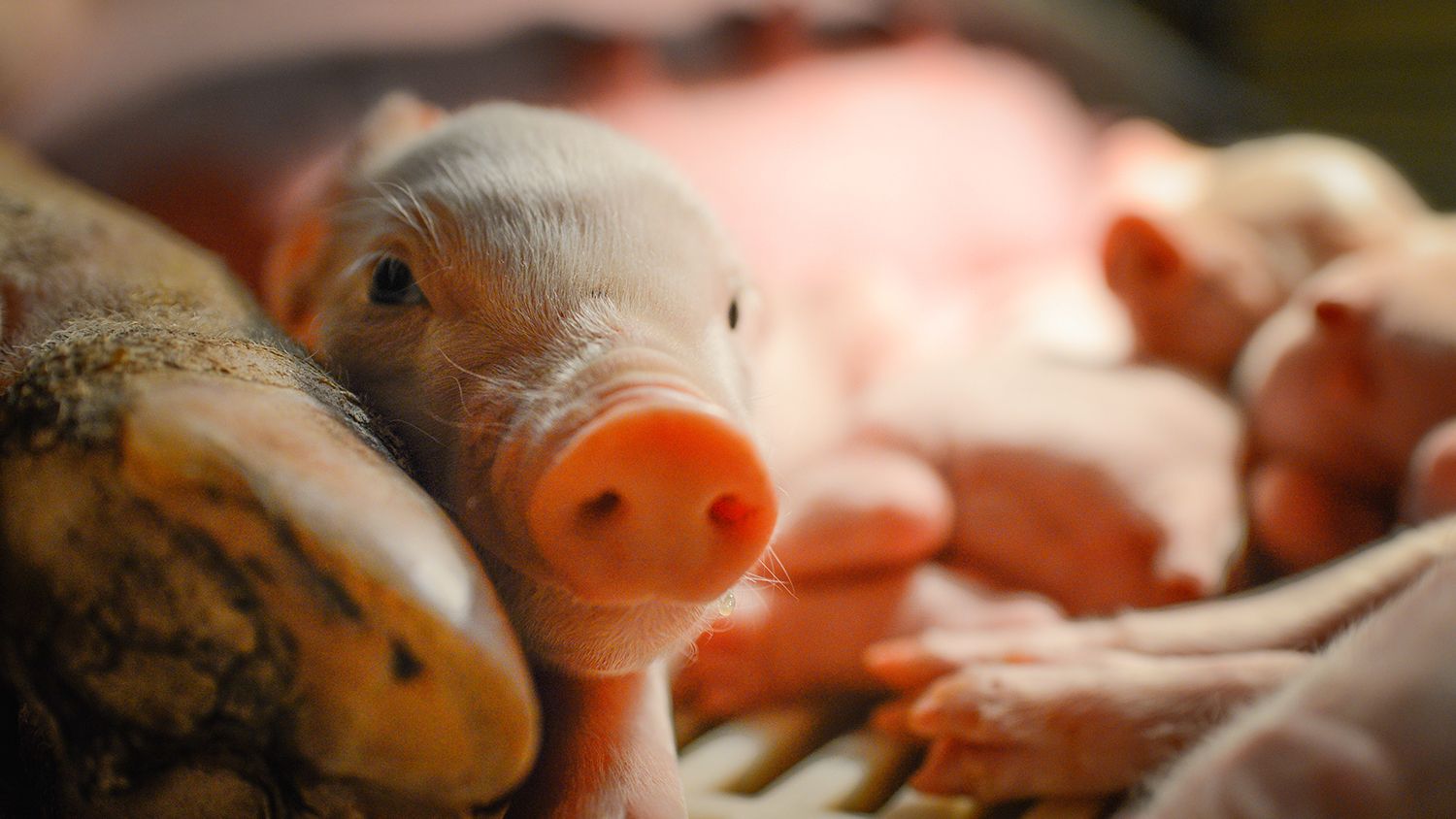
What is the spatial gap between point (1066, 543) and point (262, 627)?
0.99m

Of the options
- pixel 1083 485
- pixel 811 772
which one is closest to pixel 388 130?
pixel 811 772

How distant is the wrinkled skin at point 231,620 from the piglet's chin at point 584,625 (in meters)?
0.11

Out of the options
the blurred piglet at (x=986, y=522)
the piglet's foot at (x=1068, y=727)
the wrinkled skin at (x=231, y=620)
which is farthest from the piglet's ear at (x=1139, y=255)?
the wrinkled skin at (x=231, y=620)

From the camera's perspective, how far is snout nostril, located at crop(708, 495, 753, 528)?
0.63 meters

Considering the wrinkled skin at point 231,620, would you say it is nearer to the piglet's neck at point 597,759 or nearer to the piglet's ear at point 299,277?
the piglet's neck at point 597,759

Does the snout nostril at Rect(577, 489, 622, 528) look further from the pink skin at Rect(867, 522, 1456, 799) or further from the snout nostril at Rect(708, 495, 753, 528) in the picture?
the pink skin at Rect(867, 522, 1456, 799)

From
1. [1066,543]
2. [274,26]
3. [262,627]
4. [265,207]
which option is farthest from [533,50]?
[262,627]

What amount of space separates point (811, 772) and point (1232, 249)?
3.28 feet

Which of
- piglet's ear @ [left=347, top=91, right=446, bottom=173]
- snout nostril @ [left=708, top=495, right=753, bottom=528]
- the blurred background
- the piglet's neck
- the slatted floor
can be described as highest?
snout nostril @ [left=708, top=495, right=753, bottom=528]

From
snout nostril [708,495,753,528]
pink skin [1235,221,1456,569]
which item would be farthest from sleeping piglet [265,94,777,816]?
pink skin [1235,221,1456,569]

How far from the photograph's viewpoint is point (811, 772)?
1.03 meters

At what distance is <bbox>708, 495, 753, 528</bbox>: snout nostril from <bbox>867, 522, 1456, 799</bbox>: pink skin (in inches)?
17.0

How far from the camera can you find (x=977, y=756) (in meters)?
0.96

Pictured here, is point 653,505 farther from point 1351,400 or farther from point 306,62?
point 306,62
